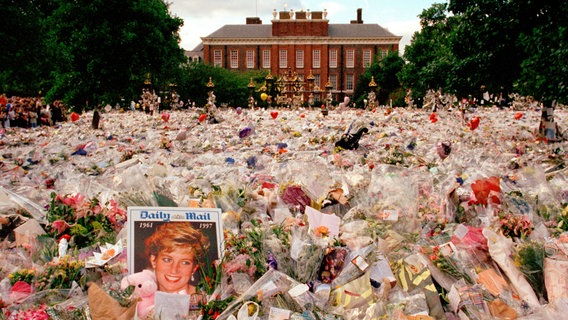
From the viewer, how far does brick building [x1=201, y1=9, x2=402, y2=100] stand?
6012 centimetres

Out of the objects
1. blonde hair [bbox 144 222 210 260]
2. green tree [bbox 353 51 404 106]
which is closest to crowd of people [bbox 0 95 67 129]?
blonde hair [bbox 144 222 210 260]

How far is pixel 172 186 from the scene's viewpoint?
15.5 feet

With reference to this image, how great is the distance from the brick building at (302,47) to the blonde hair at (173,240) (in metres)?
57.9

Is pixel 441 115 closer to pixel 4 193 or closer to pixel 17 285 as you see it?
pixel 4 193

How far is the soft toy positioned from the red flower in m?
2.59

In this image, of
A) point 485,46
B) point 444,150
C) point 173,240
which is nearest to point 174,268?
point 173,240

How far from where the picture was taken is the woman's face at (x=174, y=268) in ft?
9.13

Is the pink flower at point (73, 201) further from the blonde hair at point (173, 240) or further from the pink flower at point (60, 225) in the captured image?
the blonde hair at point (173, 240)

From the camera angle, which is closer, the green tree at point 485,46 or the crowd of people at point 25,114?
the green tree at point 485,46

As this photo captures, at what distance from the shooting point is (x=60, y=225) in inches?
140

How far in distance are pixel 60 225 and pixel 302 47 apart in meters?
58.5

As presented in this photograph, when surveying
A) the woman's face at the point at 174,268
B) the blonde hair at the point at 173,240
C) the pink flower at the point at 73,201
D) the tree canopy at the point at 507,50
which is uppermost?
the tree canopy at the point at 507,50

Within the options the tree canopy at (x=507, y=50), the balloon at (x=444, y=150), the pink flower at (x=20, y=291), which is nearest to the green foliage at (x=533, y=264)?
the pink flower at (x=20, y=291)

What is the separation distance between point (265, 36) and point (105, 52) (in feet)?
151
